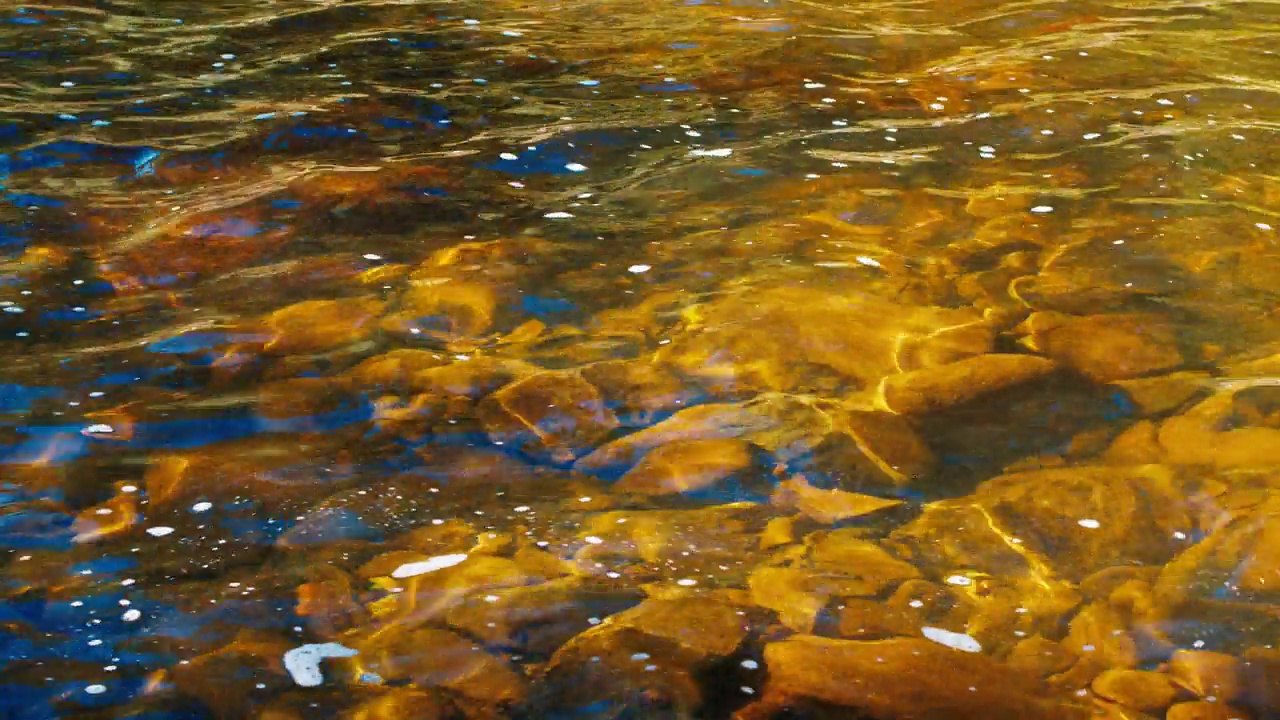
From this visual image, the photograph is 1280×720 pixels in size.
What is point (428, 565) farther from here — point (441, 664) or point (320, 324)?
point (320, 324)

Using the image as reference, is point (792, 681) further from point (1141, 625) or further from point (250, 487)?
point (250, 487)

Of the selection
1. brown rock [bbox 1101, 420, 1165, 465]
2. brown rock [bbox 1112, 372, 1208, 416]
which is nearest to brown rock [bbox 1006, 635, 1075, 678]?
brown rock [bbox 1101, 420, 1165, 465]

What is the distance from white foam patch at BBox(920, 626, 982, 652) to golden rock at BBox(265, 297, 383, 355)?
262 cm

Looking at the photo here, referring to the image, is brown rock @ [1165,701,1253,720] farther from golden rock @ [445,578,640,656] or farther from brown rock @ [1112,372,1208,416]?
brown rock @ [1112,372,1208,416]

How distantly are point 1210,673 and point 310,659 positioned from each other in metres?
2.42

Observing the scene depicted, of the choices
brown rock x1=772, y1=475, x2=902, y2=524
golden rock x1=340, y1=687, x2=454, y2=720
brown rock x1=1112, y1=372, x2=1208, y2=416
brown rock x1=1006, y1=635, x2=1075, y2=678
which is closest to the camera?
golden rock x1=340, y1=687, x2=454, y2=720

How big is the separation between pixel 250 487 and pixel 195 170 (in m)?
3.28

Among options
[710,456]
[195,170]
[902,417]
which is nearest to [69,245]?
[195,170]

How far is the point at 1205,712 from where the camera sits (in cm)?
310

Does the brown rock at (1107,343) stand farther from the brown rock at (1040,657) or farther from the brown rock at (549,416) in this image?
the brown rock at (549,416)

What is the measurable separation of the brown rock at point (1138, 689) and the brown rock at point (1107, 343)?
5.60 feet

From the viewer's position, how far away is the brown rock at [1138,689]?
3.13 metres

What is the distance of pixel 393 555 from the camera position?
3678 mm

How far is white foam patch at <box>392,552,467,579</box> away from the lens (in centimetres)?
360
